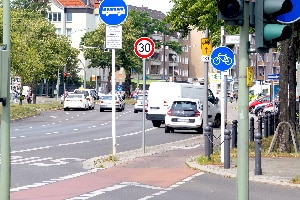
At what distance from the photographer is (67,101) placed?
7650cm

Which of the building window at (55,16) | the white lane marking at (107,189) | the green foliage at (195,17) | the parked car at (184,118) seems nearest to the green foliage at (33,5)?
the building window at (55,16)

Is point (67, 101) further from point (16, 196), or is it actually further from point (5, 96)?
point (5, 96)

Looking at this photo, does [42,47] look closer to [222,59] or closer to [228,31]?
[228,31]

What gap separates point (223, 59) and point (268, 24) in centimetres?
1225

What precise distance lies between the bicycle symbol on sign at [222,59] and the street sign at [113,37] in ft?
8.43

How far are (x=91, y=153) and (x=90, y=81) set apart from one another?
107658 mm

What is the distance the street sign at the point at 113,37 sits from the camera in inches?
906

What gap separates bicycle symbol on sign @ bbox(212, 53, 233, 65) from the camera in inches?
862

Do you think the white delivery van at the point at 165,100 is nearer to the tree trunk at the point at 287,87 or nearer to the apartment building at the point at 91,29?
the tree trunk at the point at 287,87

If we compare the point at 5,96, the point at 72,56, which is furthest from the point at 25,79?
the point at 5,96

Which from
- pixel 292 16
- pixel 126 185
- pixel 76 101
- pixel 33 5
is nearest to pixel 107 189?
pixel 126 185

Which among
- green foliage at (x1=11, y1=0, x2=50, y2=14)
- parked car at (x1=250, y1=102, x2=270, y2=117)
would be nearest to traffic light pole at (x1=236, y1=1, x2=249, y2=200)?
parked car at (x1=250, y1=102, x2=270, y2=117)

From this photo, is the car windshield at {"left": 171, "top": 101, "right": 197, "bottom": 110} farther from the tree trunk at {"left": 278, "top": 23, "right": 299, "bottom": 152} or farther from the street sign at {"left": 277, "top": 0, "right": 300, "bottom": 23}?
the street sign at {"left": 277, "top": 0, "right": 300, "bottom": 23}

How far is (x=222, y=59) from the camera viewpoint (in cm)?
2202
